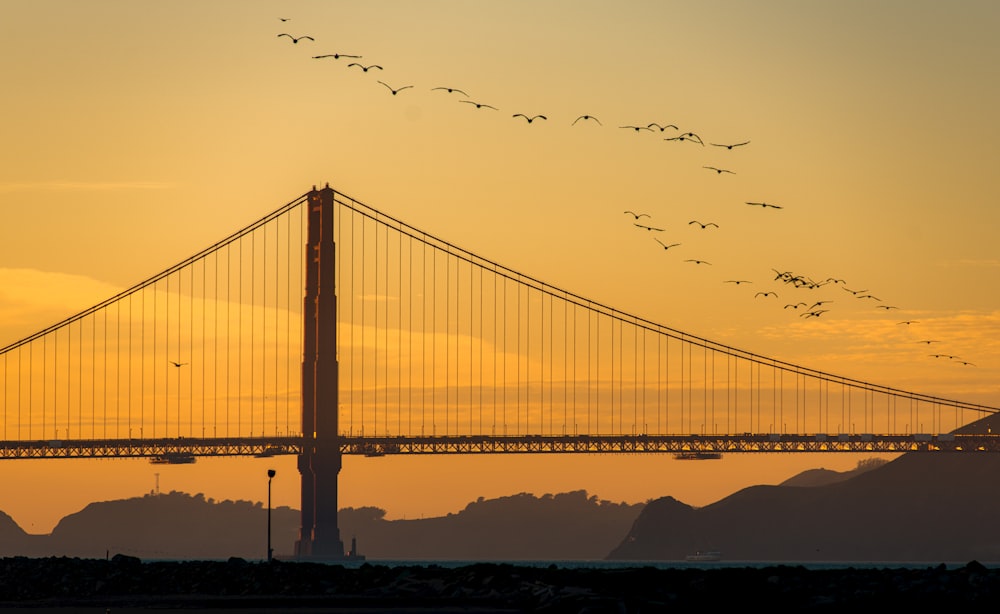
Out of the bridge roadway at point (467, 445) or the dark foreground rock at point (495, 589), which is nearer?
the dark foreground rock at point (495, 589)

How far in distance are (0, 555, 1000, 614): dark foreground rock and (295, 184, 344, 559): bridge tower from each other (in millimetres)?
73380

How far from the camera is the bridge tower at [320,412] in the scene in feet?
470

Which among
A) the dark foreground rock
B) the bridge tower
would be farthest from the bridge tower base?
the dark foreground rock

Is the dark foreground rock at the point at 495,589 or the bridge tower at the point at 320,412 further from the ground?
the bridge tower at the point at 320,412

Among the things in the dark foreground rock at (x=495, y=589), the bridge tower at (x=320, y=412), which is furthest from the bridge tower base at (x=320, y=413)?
the dark foreground rock at (x=495, y=589)

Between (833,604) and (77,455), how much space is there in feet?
313

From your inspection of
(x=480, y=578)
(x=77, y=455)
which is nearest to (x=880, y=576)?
(x=480, y=578)

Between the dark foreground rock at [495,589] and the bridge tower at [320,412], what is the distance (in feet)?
241

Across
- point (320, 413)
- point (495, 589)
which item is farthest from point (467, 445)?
point (495, 589)

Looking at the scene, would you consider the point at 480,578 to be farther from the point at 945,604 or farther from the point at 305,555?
the point at 305,555

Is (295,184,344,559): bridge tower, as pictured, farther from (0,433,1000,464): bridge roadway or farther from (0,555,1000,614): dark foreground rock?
(0,555,1000,614): dark foreground rock

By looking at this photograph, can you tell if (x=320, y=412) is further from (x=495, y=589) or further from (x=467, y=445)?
(x=495, y=589)

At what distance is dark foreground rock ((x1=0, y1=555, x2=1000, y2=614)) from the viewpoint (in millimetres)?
49656

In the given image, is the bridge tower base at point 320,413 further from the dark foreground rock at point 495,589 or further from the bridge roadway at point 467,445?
the dark foreground rock at point 495,589
